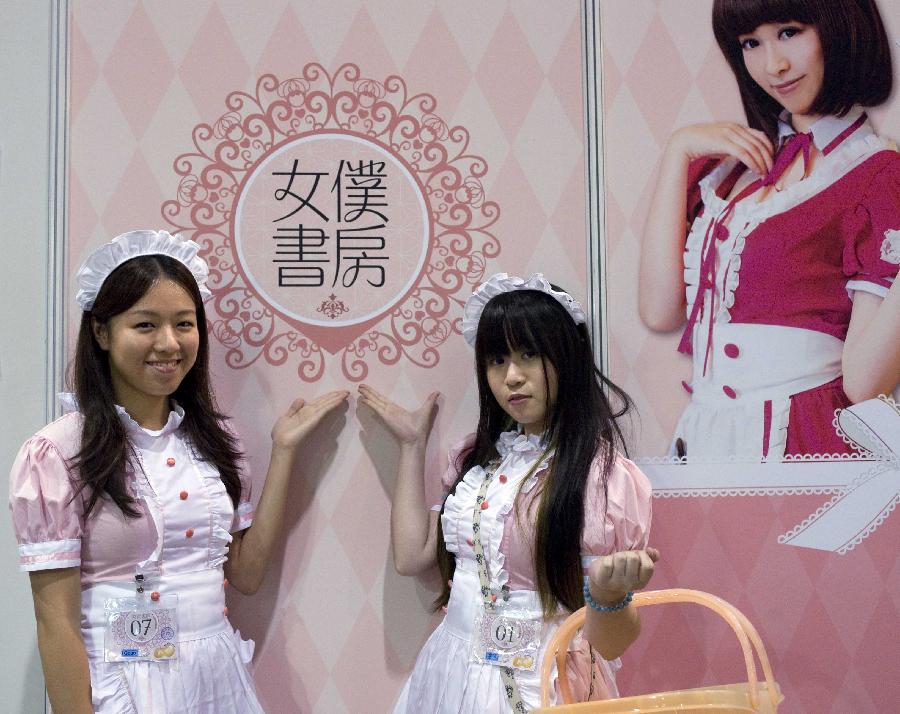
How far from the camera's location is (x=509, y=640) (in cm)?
213

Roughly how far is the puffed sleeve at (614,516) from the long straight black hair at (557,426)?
0.06 ft

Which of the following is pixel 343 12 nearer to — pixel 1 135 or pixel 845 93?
pixel 1 135

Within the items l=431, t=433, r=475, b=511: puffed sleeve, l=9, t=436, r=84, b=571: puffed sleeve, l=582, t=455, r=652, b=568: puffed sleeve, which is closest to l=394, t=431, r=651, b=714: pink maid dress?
l=582, t=455, r=652, b=568: puffed sleeve

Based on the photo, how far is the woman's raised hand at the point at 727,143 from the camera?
262 cm

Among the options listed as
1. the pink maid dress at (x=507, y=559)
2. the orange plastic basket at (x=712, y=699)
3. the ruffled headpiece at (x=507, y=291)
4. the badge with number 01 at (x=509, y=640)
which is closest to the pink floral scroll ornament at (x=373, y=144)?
the ruffled headpiece at (x=507, y=291)

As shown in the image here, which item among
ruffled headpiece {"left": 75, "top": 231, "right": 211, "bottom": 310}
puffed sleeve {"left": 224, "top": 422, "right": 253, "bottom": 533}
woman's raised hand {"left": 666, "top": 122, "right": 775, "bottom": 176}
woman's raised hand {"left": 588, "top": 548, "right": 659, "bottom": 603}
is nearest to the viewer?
woman's raised hand {"left": 588, "top": 548, "right": 659, "bottom": 603}

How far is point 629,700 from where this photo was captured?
5.71ft

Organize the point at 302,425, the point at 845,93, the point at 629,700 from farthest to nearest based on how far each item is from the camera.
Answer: the point at 845,93, the point at 302,425, the point at 629,700

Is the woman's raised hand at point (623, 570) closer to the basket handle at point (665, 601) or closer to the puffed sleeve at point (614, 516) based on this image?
the basket handle at point (665, 601)

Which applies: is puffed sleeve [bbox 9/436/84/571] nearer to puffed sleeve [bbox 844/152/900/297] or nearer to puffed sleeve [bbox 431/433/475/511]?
puffed sleeve [bbox 431/433/475/511]

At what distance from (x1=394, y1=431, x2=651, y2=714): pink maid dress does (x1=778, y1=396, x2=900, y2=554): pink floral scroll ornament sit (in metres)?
0.69

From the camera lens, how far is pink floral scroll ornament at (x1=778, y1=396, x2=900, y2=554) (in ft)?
8.47

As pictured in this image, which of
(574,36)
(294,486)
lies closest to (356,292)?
(294,486)

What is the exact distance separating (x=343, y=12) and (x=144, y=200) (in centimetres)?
77
